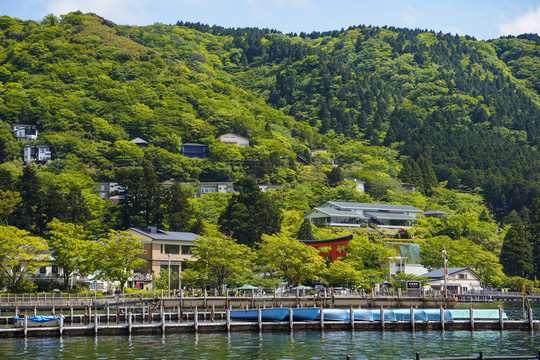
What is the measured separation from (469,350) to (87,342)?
92.7ft

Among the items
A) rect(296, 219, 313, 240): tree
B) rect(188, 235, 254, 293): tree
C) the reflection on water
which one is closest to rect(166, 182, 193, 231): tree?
rect(296, 219, 313, 240): tree

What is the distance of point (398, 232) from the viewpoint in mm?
142250

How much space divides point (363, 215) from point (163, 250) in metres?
55.6

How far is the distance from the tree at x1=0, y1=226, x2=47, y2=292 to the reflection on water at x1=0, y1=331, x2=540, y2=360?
3058cm

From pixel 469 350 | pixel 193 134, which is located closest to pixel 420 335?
pixel 469 350

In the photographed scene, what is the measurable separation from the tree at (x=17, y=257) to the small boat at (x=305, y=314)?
3582 centimetres

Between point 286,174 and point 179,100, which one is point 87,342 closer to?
point 286,174

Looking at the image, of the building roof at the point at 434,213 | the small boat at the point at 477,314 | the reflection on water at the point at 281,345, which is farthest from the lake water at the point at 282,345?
the building roof at the point at 434,213

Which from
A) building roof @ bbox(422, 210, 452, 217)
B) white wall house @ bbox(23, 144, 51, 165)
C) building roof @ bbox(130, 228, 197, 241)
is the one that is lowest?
building roof @ bbox(130, 228, 197, 241)

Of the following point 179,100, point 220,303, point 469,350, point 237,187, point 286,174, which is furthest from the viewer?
point 179,100

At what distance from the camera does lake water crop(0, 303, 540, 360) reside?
166 ft

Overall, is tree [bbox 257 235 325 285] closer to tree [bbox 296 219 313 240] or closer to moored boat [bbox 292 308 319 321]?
Answer: tree [bbox 296 219 313 240]

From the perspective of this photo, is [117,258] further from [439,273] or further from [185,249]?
[439,273]

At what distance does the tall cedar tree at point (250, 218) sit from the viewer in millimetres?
117000
